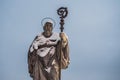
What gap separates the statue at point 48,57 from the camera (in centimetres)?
955

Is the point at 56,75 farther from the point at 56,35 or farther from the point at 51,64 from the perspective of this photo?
the point at 56,35

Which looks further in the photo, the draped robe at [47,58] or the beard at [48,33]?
the beard at [48,33]

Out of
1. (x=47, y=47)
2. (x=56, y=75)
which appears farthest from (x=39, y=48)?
(x=56, y=75)

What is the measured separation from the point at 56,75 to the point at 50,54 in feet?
1.70

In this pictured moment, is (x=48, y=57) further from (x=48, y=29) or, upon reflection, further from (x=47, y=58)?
(x=48, y=29)

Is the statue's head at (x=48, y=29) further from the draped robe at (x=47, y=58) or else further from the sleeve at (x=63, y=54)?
the sleeve at (x=63, y=54)

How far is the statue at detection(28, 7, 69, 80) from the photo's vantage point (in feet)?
31.3

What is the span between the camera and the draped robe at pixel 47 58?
954 centimetres

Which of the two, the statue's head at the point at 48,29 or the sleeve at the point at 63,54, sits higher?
the statue's head at the point at 48,29

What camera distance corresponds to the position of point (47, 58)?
379 inches

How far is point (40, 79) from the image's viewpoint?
952 centimetres

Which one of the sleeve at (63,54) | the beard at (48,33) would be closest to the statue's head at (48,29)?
the beard at (48,33)

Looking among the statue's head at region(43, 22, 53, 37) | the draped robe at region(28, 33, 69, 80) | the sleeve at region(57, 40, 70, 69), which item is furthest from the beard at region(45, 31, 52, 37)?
the sleeve at region(57, 40, 70, 69)

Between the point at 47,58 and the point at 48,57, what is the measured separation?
4cm
